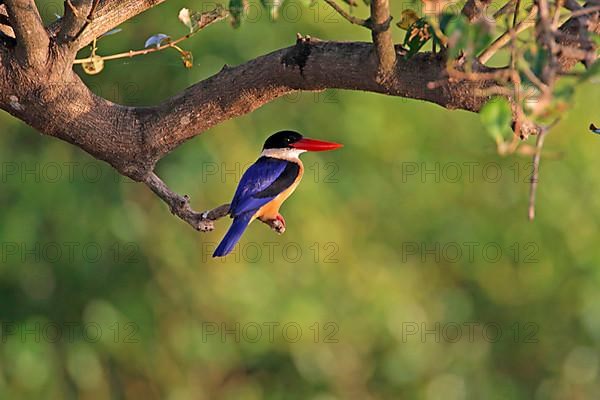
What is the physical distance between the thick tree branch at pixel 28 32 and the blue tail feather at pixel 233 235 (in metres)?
1.25

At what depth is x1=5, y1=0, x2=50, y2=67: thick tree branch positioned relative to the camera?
258cm

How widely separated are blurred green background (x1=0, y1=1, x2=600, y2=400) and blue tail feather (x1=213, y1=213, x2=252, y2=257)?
2.20 meters

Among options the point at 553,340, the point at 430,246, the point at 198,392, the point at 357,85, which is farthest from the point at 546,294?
the point at 357,85

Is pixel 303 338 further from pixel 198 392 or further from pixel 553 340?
pixel 553 340

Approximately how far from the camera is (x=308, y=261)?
678 centimetres

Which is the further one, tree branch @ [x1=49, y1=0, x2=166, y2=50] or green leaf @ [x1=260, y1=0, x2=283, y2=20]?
tree branch @ [x1=49, y1=0, x2=166, y2=50]

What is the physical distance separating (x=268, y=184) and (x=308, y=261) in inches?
107

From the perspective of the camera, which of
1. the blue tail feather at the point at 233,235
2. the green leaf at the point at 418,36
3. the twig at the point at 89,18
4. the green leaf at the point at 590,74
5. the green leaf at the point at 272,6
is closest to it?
the green leaf at the point at 590,74

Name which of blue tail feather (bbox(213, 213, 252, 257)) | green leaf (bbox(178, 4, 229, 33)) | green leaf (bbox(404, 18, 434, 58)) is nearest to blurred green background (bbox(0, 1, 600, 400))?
blue tail feather (bbox(213, 213, 252, 257))

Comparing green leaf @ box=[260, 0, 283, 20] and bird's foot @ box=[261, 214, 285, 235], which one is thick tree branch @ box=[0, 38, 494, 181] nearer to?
green leaf @ box=[260, 0, 283, 20]

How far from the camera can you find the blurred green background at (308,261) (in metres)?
6.51

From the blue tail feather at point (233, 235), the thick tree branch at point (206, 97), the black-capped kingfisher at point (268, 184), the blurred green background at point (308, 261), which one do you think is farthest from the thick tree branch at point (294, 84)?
the blurred green background at point (308, 261)

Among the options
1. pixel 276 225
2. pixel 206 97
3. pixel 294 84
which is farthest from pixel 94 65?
pixel 276 225

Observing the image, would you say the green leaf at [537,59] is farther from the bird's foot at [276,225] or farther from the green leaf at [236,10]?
the bird's foot at [276,225]
